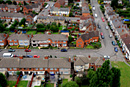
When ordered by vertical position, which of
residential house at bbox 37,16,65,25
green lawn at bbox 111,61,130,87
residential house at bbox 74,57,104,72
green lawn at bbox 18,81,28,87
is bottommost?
green lawn at bbox 111,61,130,87

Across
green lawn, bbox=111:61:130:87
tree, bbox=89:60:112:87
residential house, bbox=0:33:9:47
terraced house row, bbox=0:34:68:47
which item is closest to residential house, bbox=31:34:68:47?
terraced house row, bbox=0:34:68:47

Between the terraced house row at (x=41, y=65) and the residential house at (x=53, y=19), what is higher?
the residential house at (x=53, y=19)

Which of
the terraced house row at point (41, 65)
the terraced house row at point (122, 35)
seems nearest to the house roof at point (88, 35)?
the terraced house row at point (122, 35)

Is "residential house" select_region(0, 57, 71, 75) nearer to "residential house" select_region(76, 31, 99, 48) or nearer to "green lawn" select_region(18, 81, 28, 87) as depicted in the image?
"green lawn" select_region(18, 81, 28, 87)

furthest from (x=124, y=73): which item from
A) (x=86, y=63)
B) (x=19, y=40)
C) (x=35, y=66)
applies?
(x=19, y=40)

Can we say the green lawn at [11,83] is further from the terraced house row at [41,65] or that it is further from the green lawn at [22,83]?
the terraced house row at [41,65]
